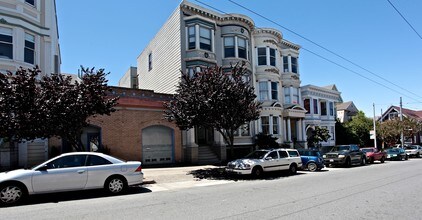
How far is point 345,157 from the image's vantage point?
70.2 feet

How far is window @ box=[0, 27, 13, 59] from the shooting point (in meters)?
15.4

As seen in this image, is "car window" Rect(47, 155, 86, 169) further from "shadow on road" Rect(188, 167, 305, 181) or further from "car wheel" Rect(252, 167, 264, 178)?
"car wheel" Rect(252, 167, 264, 178)

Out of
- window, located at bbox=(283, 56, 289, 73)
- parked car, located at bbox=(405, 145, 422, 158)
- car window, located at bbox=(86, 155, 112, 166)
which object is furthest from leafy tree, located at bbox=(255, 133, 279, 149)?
parked car, located at bbox=(405, 145, 422, 158)

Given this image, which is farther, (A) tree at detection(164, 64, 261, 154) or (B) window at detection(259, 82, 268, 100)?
(B) window at detection(259, 82, 268, 100)

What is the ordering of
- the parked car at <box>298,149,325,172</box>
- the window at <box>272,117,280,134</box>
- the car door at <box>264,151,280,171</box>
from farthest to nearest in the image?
the window at <box>272,117,280,134</box>
the parked car at <box>298,149,325,172</box>
the car door at <box>264,151,280,171</box>

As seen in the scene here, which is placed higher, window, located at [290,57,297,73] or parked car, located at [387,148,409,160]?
window, located at [290,57,297,73]

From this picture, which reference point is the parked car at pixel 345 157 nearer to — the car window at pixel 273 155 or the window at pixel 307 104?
the car window at pixel 273 155

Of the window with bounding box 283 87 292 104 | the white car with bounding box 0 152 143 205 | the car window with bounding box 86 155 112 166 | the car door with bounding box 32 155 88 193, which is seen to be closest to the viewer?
the white car with bounding box 0 152 143 205

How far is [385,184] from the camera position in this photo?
453 inches

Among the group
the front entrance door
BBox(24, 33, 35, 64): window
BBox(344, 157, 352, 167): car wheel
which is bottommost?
BBox(344, 157, 352, 167): car wheel

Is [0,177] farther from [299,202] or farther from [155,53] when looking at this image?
[155,53]

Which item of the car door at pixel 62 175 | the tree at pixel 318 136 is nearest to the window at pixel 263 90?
the tree at pixel 318 136

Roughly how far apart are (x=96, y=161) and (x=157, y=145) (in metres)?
10.5

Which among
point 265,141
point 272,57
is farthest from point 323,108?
point 265,141
